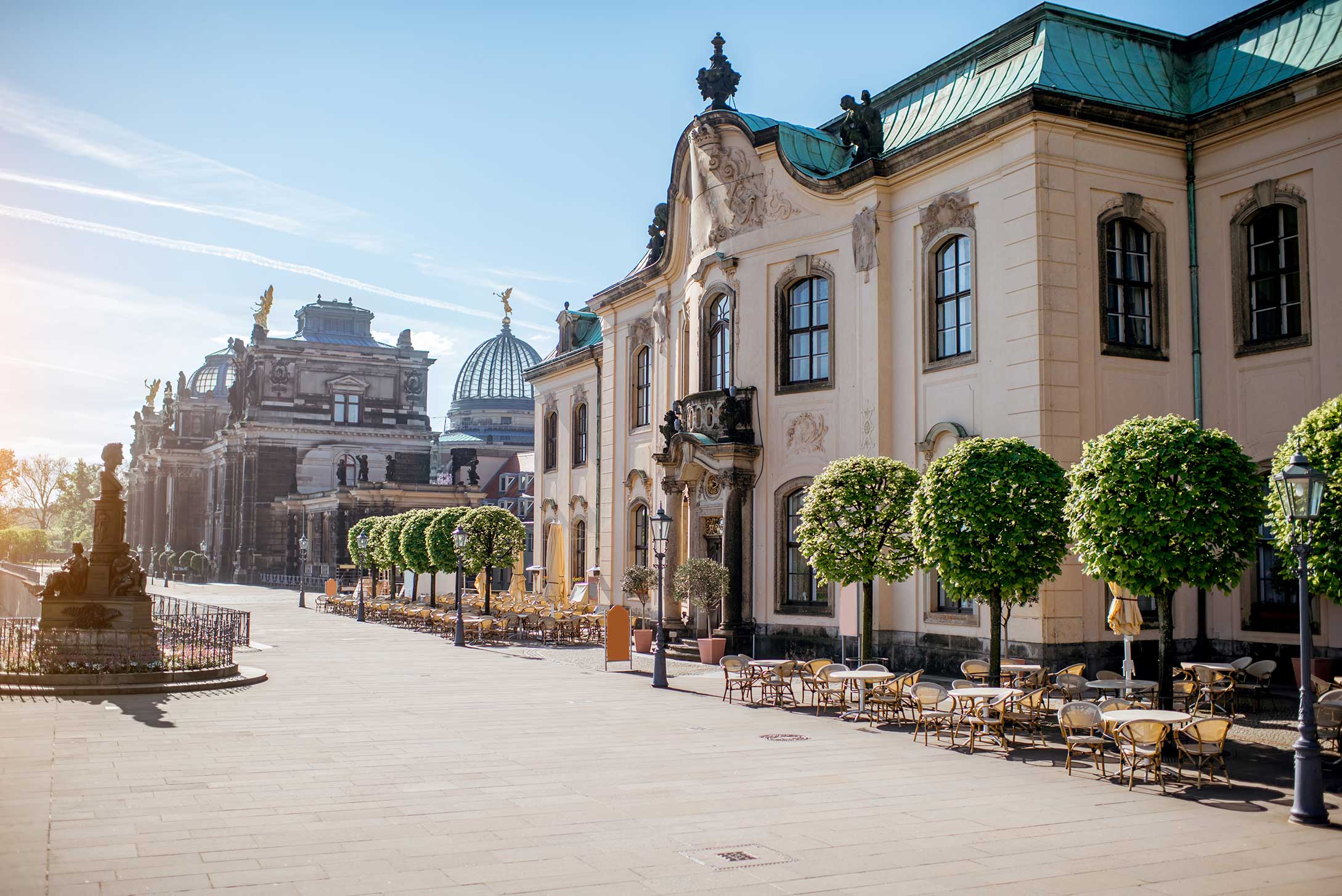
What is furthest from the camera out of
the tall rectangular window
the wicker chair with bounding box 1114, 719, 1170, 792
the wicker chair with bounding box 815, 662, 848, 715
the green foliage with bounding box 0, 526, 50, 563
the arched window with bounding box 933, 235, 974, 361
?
the green foliage with bounding box 0, 526, 50, 563

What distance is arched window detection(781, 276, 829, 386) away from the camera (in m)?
27.2

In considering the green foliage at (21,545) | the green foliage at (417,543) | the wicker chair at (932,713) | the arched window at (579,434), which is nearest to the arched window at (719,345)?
the arched window at (579,434)

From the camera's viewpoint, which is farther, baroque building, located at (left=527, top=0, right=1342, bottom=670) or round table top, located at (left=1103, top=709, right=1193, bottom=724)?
baroque building, located at (left=527, top=0, right=1342, bottom=670)

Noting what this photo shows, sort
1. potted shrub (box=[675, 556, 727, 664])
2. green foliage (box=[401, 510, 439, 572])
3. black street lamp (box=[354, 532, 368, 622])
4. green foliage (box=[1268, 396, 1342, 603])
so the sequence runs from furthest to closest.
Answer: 1. black street lamp (box=[354, 532, 368, 622])
2. green foliage (box=[401, 510, 439, 572])
3. potted shrub (box=[675, 556, 727, 664])
4. green foliage (box=[1268, 396, 1342, 603])

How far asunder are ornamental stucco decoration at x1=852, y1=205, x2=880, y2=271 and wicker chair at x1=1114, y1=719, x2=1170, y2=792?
14.4 m

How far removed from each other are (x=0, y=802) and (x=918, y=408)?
18.2m

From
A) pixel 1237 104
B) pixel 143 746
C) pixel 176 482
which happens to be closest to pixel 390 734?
pixel 143 746

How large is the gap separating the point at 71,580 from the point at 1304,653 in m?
21.2

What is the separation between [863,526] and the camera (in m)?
20.1

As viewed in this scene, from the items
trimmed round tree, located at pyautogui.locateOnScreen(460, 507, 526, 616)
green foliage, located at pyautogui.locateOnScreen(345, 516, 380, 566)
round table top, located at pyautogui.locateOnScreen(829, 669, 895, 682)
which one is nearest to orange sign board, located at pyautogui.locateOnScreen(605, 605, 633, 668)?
round table top, located at pyautogui.locateOnScreen(829, 669, 895, 682)

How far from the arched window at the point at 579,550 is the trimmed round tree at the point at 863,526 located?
22.3m

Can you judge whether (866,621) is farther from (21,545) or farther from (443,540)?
(21,545)

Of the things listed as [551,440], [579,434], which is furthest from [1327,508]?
[551,440]

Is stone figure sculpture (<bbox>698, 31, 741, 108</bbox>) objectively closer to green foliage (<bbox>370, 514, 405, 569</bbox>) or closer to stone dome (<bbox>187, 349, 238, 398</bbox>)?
green foliage (<bbox>370, 514, 405, 569</bbox>)
